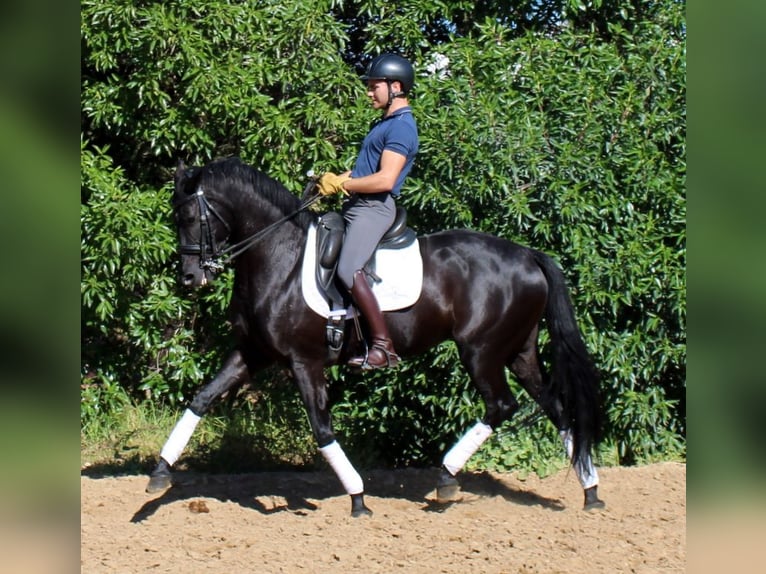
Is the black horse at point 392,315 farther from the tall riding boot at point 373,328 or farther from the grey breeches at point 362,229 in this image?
the grey breeches at point 362,229

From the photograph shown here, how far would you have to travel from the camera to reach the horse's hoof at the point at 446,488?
21.5ft

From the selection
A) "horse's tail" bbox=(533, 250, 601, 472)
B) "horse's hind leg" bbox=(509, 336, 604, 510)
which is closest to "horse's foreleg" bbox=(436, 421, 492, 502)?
"horse's hind leg" bbox=(509, 336, 604, 510)

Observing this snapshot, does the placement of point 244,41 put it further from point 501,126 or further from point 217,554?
point 217,554

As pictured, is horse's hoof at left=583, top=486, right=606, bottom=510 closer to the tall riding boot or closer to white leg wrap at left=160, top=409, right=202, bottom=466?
the tall riding boot

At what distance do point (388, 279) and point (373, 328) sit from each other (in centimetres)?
36

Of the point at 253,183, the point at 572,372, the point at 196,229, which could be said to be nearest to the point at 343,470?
the point at 572,372

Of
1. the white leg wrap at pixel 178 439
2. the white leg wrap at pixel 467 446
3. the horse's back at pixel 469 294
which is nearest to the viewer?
the white leg wrap at pixel 178 439

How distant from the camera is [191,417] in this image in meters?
6.30

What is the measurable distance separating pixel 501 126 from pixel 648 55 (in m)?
1.50

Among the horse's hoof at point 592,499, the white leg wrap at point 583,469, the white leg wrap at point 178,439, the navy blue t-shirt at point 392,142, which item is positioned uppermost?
the navy blue t-shirt at point 392,142

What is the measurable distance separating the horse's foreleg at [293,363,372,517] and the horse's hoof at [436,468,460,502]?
1.76ft

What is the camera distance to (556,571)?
5.20m

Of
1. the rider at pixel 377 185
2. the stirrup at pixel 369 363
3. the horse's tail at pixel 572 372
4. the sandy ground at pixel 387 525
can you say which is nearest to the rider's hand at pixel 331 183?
the rider at pixel 377 185
